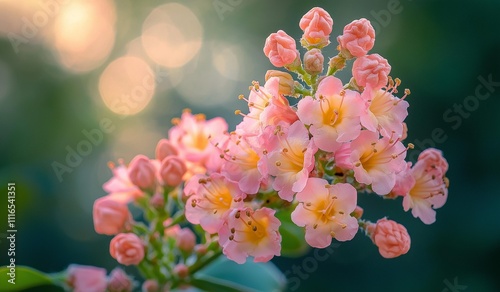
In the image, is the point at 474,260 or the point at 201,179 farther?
the point at 474,260

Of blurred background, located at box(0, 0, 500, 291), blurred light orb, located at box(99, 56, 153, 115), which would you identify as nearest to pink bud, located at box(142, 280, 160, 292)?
blurred background, located at box(0, 0, 500, 291)

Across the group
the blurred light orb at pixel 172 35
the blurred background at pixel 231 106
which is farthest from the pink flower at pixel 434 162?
the blurred light orb at pixel 172 35

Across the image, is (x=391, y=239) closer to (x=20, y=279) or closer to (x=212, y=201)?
(x=212, y=201)

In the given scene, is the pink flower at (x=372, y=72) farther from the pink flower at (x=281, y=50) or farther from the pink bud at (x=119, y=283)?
the pink bud at (x=119, y=283)

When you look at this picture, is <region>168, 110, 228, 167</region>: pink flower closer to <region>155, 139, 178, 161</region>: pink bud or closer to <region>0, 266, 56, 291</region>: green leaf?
<region>155, 139, 178, 161</region>: pink bud

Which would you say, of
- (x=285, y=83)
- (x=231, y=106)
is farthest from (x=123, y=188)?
(x=231, y=106)

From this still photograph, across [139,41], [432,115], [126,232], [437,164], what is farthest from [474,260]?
[139,41]

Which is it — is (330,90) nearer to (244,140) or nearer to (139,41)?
(244,140)
